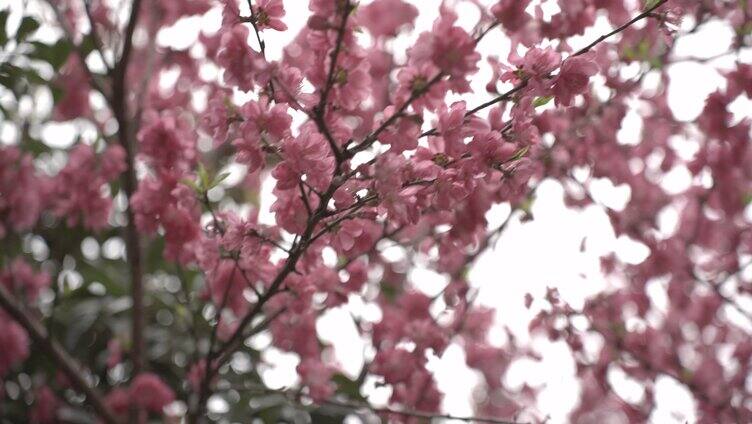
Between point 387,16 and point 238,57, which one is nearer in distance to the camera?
point 238,57

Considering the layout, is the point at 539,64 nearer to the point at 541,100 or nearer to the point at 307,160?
the point at 541,100

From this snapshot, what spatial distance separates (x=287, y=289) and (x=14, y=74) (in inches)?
33.6

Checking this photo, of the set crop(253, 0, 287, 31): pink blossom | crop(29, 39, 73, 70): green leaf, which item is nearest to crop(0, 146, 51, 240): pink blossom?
crop(29, 39, 73, 70): green leaf

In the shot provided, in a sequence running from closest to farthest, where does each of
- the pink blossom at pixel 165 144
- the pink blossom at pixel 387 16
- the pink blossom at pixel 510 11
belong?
1. the pink blossom at pixel 510 11
2. the pink blossom at pixel 165 144
3. the pink blossom at pixel 387 16

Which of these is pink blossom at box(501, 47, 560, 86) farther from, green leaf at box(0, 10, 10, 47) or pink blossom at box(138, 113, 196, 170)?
green leaf at box(0, 10, 10, 47)

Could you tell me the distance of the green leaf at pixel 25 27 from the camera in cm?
159

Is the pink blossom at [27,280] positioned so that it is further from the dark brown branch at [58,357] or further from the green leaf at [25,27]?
the green leaf at [25,27]

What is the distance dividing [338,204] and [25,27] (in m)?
1.01

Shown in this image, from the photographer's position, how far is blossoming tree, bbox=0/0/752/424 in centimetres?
101

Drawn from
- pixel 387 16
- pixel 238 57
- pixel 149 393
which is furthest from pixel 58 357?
pixel 387 16

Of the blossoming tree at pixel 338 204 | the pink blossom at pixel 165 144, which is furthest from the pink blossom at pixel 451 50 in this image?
the pink blossom at pixel 165 144

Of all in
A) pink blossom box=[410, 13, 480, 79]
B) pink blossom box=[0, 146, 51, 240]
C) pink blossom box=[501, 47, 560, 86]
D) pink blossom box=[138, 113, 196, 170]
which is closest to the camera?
pink blossom box=[410, 13, 480, 79]

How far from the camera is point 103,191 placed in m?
1.80

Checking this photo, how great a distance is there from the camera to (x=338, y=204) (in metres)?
1.02
